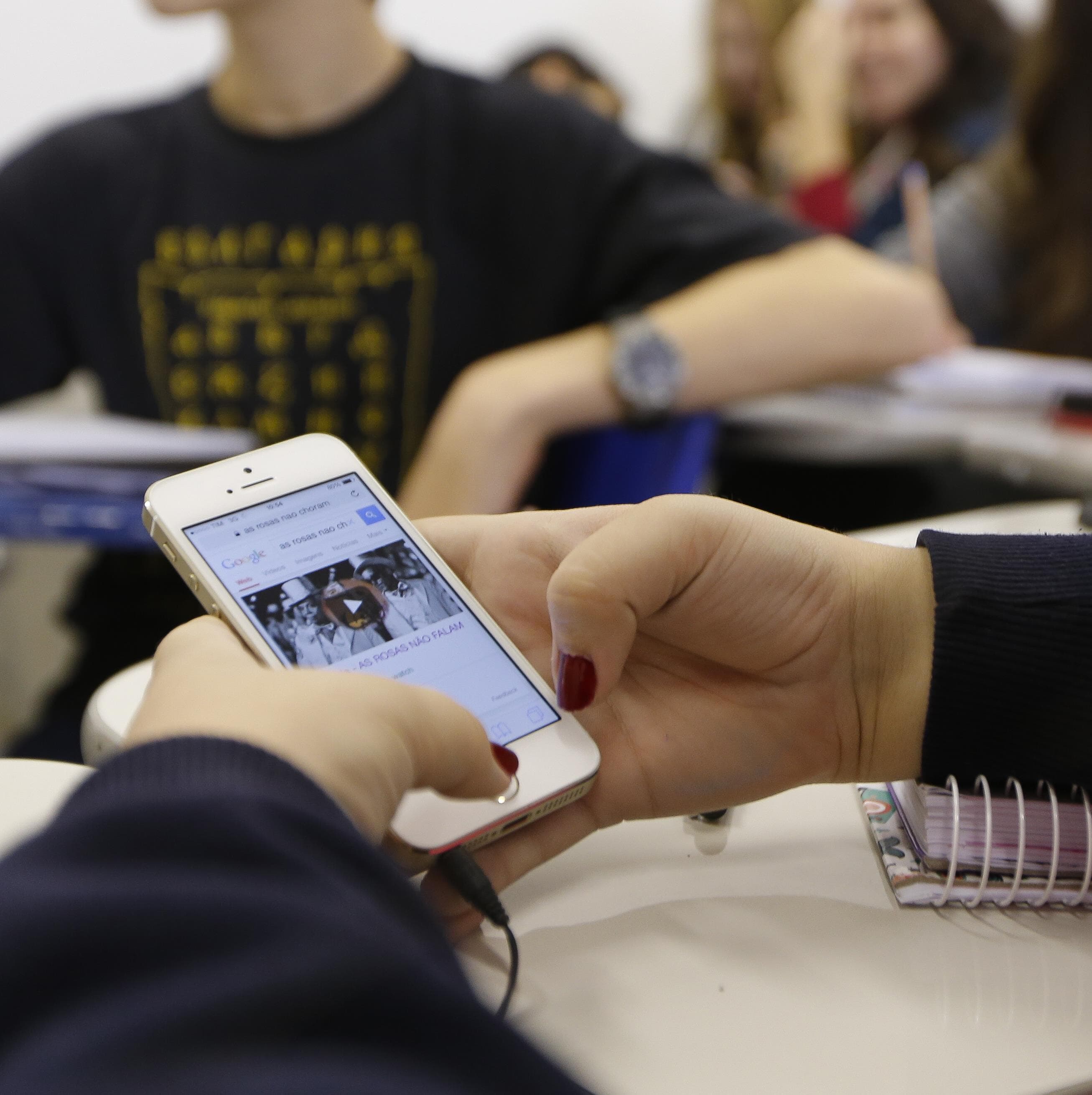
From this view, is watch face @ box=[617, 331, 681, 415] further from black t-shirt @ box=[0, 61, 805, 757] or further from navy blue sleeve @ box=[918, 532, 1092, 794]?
navy blue sleeve @ box=[918, 532, 1092, 794]

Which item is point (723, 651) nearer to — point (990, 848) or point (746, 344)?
point (990, 848)

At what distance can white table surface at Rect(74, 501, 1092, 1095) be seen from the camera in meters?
0.28

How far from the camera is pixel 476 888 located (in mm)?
335

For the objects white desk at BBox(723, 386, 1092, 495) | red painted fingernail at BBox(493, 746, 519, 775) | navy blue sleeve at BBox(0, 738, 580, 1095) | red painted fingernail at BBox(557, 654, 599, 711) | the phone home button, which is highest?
navy blue sleeve at BBox(0, 738, 580, 1095)

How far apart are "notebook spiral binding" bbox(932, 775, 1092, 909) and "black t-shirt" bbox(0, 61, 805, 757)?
25.8 inches

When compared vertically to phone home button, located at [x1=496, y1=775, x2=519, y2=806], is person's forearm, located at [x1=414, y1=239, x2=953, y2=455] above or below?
above

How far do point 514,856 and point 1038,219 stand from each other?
1.41m

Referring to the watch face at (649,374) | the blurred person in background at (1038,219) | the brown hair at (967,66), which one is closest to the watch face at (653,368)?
the watch face at (649,374)

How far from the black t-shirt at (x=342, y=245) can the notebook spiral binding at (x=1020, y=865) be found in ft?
2.15

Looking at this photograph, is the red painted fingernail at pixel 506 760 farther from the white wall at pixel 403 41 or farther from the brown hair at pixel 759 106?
the brown hair at pixel 759 106

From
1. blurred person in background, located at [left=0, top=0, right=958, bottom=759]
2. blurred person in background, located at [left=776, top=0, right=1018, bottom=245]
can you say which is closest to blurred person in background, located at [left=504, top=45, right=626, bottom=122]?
blurred person in background, located at [left=776, top=0, right=1018, bottom=245]

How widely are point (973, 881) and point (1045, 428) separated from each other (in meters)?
0.78

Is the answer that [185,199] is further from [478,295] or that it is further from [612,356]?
[612,356]

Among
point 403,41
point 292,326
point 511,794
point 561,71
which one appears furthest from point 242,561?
point 561,71
